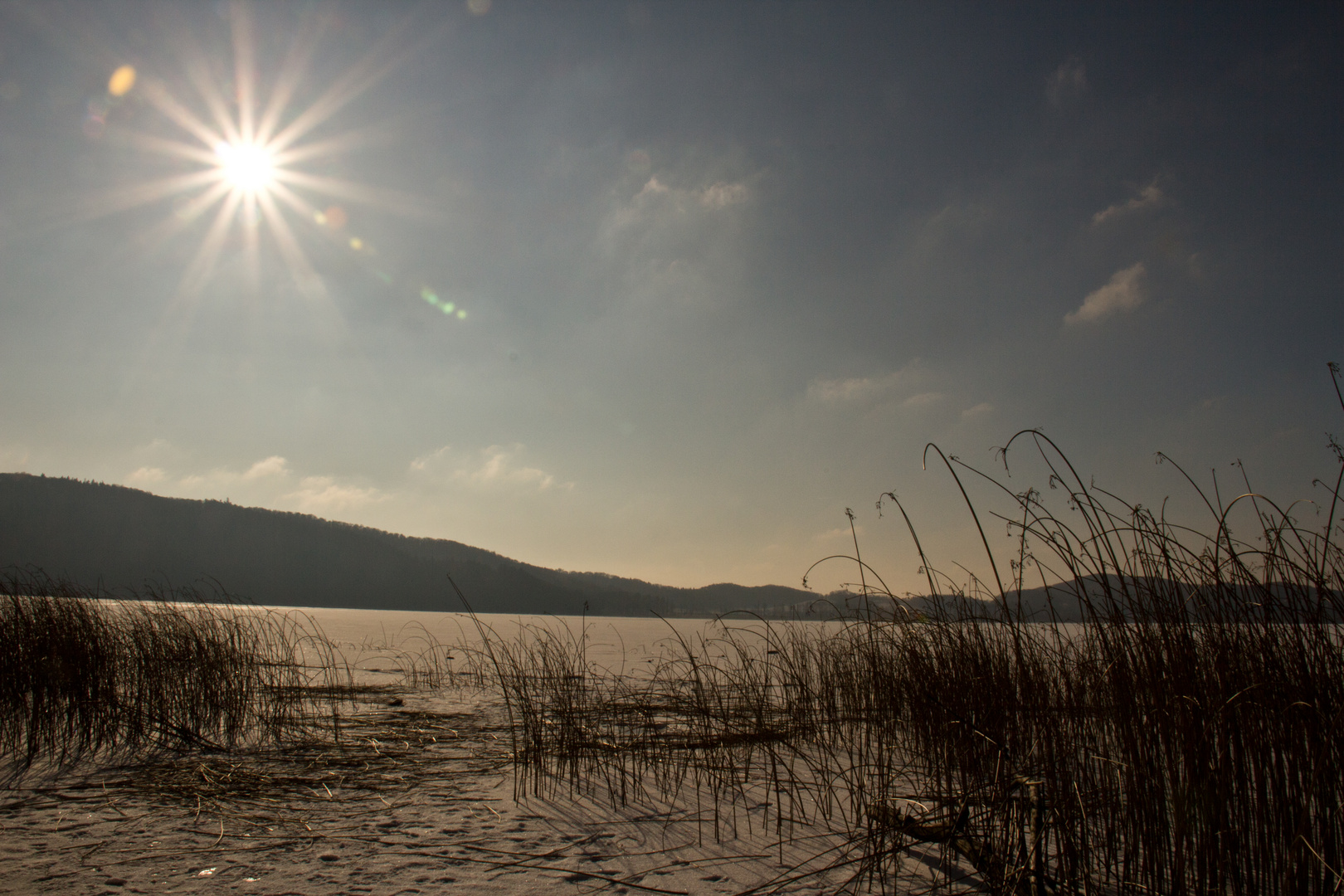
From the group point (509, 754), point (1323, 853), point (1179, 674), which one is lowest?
point (509, 754)

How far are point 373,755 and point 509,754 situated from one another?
0.94 m

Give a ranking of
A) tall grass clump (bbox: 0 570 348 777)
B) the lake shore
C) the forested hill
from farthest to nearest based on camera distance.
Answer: the forested hill → tall grass clump (bbox: 0 570 348 777) → the lake shore

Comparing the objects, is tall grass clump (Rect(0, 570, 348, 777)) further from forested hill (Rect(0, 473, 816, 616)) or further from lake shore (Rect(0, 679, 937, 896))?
forested hill (Rect(0, 473, 816, 616))

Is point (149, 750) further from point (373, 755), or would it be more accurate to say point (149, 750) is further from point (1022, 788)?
point (1022, 788)

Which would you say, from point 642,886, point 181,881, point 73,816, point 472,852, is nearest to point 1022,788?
point 642,886

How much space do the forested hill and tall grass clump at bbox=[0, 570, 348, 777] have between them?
75.8 m

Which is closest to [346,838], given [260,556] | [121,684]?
[121,684]

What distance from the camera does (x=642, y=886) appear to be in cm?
233

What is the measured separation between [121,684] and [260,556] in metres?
116

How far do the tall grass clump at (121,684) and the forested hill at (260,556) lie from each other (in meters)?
75.8

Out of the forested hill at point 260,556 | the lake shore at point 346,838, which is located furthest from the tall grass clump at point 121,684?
the forested hill at point 260,556

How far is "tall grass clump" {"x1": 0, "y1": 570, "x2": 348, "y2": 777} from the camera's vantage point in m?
4.48

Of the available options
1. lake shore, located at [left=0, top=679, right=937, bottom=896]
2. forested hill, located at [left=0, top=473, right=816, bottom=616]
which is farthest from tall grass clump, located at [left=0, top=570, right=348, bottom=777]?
forested hill, located at [left=0, top=473, right=816, bottom=616]

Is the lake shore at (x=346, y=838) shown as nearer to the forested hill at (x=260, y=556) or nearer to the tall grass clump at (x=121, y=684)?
the tall grass clump at (x=121, y=684)
